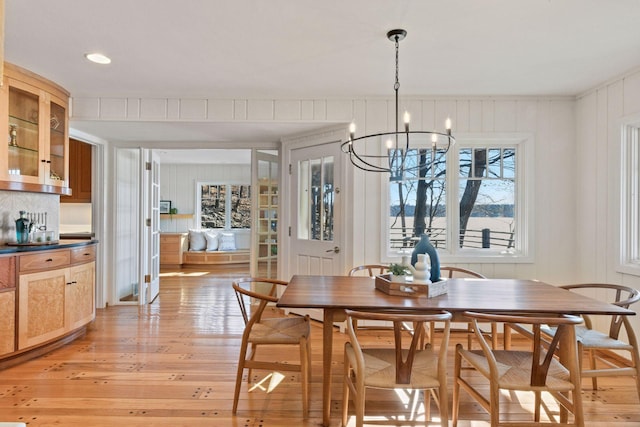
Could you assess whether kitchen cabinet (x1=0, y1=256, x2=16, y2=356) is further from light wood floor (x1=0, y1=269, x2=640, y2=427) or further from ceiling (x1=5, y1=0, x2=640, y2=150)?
ceiling (x1=5, y1=0, x2=640, y2=150)

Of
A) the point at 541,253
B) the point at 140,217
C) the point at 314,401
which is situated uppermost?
the point at 140,217

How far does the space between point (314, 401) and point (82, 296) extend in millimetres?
2475

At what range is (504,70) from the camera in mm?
3123

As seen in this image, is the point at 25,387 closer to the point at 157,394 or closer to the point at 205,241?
the point at 157,394

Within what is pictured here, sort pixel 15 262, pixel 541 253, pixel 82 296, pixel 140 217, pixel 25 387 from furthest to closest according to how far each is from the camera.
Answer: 1. pixel 140 217
2. pixel 541 253
3. pixel 82 296
4. pixel 15 262
5. pixel 25 387

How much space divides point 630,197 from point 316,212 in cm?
285

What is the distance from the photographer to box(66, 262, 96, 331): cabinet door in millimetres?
3316

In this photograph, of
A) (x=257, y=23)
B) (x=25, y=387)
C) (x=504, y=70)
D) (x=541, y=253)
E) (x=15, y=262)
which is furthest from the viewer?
(x=541, y=253)

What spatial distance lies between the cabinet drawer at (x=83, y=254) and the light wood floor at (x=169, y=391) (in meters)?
0.74

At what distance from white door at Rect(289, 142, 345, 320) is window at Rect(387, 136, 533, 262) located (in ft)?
1.87

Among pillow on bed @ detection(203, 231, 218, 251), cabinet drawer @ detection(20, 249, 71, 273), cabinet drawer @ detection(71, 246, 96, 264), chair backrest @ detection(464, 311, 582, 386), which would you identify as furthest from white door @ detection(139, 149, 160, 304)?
chair backrest @ detection(464, 311, 582, 386)

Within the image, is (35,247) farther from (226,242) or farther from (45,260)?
(226,242)

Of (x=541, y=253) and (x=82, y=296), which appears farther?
(x=541, y=253)

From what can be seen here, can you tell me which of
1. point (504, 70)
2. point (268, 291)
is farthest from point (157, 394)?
point (504, 70)
